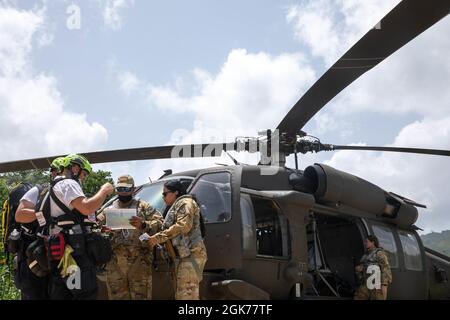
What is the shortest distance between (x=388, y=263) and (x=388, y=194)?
4.13 ft

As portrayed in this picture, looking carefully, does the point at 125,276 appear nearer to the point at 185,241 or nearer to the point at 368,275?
the point at 185,241

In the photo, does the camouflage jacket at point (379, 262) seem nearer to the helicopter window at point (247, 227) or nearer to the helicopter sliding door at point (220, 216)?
the helicopter window at point (247, 227)

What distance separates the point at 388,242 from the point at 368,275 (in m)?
0.99

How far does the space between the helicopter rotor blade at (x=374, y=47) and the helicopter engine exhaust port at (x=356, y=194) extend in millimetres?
873

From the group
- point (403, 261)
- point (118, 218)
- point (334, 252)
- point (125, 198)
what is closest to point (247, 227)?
point (125, 198)

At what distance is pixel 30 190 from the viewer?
486cm

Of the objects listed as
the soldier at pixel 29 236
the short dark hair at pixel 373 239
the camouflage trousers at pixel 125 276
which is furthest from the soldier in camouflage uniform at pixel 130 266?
the short dark hair at pixel 373 239

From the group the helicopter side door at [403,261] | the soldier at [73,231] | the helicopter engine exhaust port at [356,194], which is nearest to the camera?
the soldier at [73,231]

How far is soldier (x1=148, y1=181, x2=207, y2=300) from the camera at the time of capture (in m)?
5.02

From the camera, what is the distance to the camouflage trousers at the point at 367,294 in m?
7.18

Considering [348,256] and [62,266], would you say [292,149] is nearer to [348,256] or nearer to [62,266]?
[348,256]

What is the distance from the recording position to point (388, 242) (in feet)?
26.4
